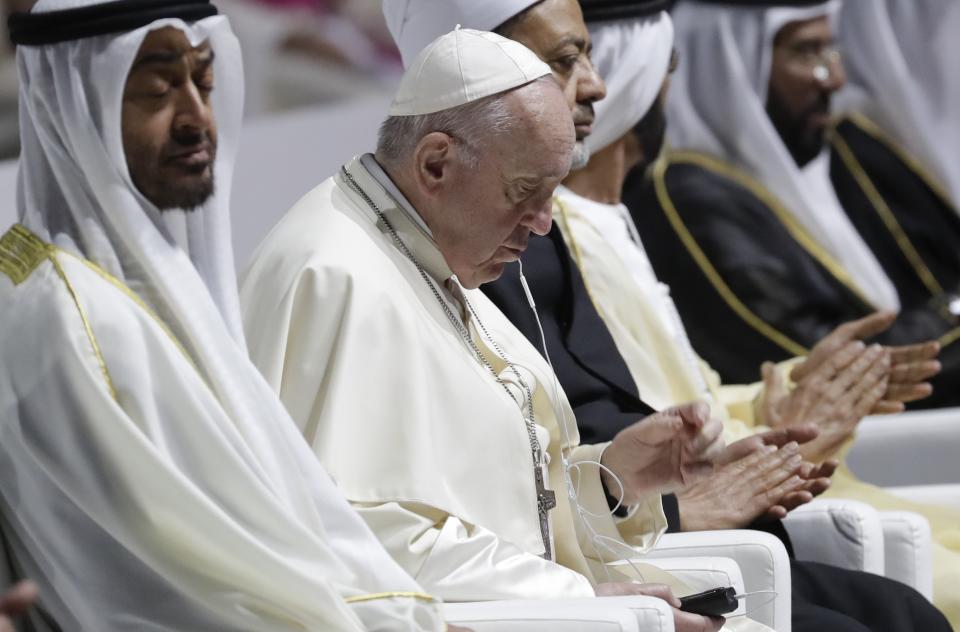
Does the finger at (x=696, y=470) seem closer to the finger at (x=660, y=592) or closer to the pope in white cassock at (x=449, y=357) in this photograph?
the pope in white cassock at (x=449, y=357)

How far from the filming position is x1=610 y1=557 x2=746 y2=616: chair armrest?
123 inches

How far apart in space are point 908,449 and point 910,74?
2816mm

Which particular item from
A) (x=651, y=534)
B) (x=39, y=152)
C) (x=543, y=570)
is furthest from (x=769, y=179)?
(x=39, y=152)

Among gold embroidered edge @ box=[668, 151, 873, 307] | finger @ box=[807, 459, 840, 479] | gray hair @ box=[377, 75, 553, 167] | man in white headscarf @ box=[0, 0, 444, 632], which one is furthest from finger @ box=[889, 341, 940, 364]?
man in white headscarf @ box=[0, 0, 444, 632]

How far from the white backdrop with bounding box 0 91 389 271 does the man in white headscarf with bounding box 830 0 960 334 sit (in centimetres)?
236

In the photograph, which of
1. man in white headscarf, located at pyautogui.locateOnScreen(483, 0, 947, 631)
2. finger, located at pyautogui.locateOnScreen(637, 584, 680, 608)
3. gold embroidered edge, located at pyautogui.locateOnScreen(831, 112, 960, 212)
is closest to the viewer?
finger, located at pyautogui.locateOnScreen(637, 584, 680, 608)

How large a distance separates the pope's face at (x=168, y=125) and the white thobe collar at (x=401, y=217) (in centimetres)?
46

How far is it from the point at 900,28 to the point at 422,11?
13.2 feet

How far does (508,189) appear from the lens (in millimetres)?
2967

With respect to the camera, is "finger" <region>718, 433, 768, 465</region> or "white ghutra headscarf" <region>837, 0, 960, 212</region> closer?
"finger" <region>718, 433, 768, 465</region>

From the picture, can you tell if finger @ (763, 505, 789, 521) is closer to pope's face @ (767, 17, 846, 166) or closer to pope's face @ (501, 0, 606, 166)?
pope's face @ (501, 0, 606, 166)

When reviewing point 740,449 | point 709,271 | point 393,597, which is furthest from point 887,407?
point 393,597

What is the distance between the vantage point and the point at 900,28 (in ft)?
24.4

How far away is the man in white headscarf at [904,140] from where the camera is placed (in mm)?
6941
